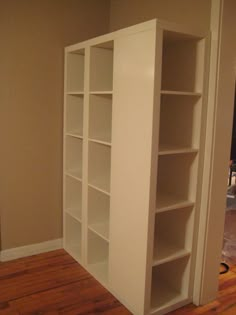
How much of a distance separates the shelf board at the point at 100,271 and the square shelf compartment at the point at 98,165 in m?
0.75

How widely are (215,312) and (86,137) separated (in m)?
1.67

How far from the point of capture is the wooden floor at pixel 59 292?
236 centimetres

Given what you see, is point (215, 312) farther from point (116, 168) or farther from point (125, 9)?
point (125, 9)

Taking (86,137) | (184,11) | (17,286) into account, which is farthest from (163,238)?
(184,11)

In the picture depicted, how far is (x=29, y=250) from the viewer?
10.3 ft

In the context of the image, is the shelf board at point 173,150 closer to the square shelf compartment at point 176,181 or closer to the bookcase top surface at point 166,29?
the square shelf compartment at point 176,181

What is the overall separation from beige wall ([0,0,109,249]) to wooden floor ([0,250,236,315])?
0.32 m

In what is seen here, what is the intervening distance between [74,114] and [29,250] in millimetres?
1393

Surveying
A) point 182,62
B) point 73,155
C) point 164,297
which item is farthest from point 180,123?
point 164,297

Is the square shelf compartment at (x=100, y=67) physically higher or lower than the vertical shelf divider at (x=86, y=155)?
higher

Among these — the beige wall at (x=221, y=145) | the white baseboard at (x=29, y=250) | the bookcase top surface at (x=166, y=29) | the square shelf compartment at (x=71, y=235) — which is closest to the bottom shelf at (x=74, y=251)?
the square shelf compartment at (x=71, y=235)

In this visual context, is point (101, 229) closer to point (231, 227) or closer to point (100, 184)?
point (100, 184)

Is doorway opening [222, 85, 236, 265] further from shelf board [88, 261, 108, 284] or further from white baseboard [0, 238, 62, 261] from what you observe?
white baseboard [0, 238, 62, 261]

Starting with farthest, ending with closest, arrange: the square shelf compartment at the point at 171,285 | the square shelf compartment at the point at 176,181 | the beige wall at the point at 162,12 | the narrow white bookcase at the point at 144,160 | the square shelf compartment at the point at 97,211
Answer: the square shelf compartment at the point at 97,211 → the square shelf compartment at the point at 171,285 → the square shelf compartment at the point at 176,181 → the beige wall at the point at 162,12 → the narrow white bookcase at the point at 144,160
